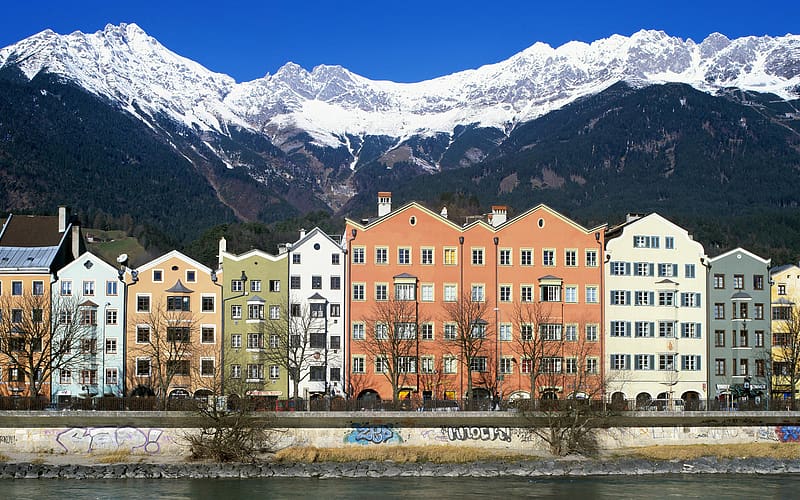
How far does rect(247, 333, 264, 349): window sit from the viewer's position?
273 ft

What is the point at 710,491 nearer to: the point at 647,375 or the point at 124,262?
the point at 647,375

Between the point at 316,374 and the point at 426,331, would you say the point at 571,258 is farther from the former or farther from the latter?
the point at 316,374

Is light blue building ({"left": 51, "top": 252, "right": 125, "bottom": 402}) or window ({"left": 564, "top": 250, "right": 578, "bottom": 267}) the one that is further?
window ({"left": 564, "top": 250, "right": 578, "bottom": 267})

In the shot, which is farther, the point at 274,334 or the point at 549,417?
the point at 274,334

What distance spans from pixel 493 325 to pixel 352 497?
30.1 meters

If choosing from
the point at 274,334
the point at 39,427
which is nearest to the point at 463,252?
the point at 274,334

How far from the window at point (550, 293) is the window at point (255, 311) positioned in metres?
21.8

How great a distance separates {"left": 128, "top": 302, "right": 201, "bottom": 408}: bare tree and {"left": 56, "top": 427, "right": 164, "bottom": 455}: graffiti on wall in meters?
14.6

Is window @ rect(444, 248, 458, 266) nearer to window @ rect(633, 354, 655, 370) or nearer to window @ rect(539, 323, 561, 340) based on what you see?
window @ rect(539, 323, 561, 340)

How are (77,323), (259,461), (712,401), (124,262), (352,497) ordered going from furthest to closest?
(124,262) < (77,323) < (712,401) < (259,461) < (352,497)

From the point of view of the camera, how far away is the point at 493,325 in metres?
84.7

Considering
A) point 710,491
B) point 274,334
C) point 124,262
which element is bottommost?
point 710,491

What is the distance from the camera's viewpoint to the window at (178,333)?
268 ft

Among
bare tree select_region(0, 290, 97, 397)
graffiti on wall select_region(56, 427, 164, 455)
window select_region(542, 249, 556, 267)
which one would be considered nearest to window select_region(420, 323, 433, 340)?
window select_region(542, 249, 556, 267)
